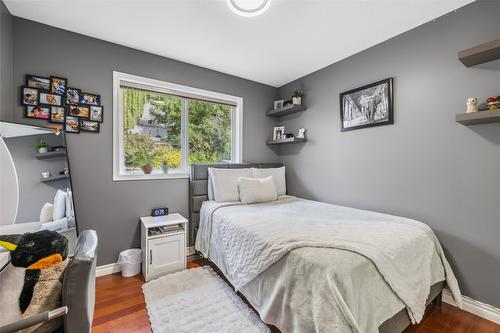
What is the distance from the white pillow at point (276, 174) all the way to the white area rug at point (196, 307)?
1438 millimetres

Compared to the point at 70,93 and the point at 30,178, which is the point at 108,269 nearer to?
the point at 30,178

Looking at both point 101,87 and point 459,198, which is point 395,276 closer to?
point 459,198

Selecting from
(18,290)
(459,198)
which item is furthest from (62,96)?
(459,198)

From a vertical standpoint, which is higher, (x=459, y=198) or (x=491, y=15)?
(x=491, y=15)

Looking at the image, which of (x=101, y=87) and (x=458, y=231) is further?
(x=101, y=87)

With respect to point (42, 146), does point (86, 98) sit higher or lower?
higher

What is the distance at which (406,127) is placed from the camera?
7.03ft

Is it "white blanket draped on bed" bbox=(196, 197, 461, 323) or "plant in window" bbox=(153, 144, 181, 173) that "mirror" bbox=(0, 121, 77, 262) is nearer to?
"plant in window" bbox=(153, 144, 181, 173)

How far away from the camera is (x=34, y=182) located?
5.41ft

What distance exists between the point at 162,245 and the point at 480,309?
290cm

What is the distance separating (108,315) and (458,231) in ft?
9.96

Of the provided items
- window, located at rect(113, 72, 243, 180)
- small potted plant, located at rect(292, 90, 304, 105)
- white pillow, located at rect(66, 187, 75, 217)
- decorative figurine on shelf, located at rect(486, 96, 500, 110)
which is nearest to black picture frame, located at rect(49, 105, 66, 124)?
window, located at rect(113, 72, 243, 180)

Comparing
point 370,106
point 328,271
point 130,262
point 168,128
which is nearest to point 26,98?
point 168,128

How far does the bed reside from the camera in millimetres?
1082
